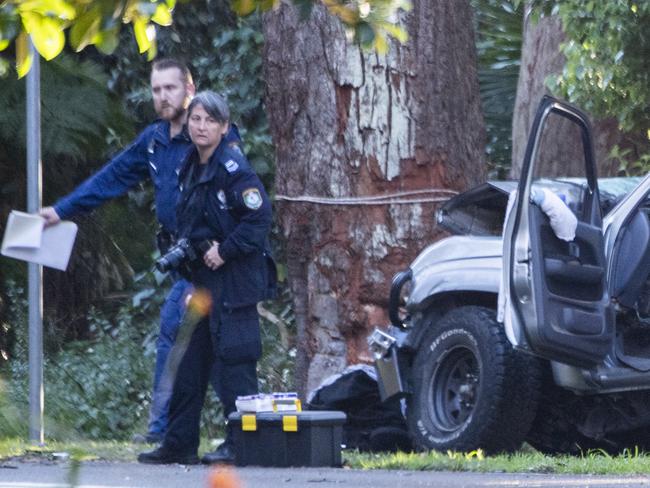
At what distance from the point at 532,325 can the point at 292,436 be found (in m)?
1.22

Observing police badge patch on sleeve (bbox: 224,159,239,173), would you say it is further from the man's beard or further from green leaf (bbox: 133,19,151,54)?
green leaf (bbox: 133,19,151,54)

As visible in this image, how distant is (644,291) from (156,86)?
2590 mm

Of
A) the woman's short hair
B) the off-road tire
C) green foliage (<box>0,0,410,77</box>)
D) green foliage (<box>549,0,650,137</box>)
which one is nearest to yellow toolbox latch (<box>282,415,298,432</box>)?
the off-road tire

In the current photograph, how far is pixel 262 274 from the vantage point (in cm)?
772

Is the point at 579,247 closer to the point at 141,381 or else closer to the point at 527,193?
the point at 527,193

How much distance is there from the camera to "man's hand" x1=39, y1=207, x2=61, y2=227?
798 centimetres

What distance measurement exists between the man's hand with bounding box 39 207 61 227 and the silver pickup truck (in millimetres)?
1850

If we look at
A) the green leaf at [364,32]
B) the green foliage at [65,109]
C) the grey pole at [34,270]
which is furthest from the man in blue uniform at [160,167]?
the green leaf at [364,32]

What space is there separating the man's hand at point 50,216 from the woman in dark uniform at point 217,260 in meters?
0.70

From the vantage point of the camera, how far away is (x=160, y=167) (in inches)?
324

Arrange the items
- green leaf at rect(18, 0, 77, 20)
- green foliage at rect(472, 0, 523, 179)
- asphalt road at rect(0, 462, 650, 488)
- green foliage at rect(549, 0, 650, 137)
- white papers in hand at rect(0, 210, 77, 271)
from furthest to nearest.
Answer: green foliage at rect(472, 0, 523, 179)
green foliage at rect(549, 0, 650, 137)
white papers in hand at rect(0, 210, 77, 271)
asphalt road at rect(0, 462, 650, 488)
green leaf at rect(18, 0, 77, 20)

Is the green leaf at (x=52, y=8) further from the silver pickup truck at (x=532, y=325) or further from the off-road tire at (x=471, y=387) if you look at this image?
the off-road tire at (x=471, y=387)

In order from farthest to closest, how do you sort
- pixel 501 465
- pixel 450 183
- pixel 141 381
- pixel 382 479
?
pixel 141 381
pixel 450 183
pixel 501 465
pixel 382 479

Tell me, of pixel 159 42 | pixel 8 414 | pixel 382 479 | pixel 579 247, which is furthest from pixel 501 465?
pixel 159 42
